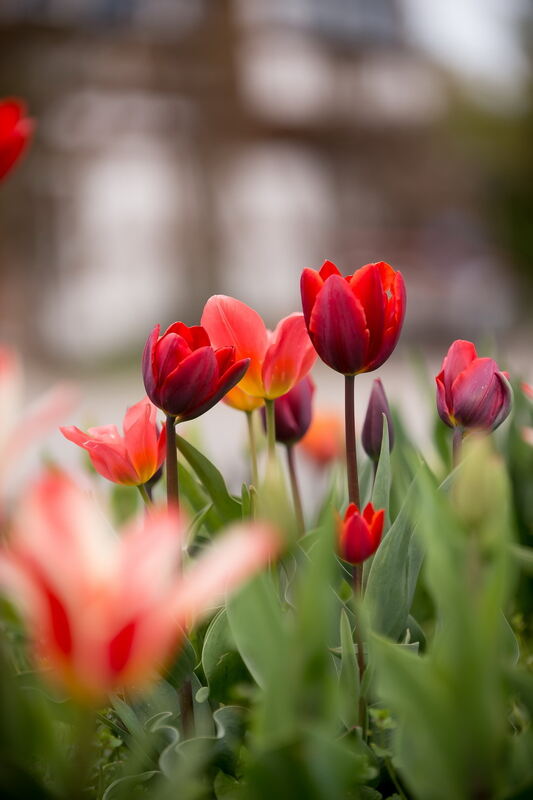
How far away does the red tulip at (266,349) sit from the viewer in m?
0.49

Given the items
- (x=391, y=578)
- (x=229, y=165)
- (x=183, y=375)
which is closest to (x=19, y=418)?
(x=183, y=375)

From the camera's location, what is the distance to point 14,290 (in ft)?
28.5

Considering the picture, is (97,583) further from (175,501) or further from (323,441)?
(323,441)

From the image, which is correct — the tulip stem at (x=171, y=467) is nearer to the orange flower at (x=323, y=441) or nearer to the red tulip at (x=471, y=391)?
the red tulip at (x=471, y=391)

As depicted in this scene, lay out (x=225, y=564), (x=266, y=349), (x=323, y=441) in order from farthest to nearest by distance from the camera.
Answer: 1. (x=323, y=441)
2. (x=266, y=349)
3. (x=225, y=564)

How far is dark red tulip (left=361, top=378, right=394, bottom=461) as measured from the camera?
58 cm

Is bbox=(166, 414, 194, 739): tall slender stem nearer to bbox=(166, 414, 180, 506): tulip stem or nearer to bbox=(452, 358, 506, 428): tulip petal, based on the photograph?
bbox=(166, 414, 180, 506): tulip stem

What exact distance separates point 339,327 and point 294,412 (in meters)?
0.16

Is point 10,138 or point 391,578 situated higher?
point 10,138

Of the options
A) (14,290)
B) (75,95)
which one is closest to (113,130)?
(75,95)

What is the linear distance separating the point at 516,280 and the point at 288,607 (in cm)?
965

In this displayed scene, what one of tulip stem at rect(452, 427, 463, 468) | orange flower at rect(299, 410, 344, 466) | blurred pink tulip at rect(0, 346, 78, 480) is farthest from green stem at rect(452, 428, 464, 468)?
orange flower at rect(299, 410, 344, 466)

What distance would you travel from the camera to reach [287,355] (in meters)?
0.49

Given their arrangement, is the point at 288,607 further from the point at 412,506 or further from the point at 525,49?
the point at 525,49
